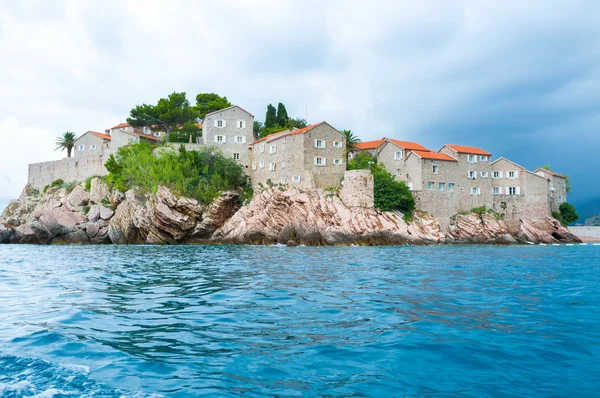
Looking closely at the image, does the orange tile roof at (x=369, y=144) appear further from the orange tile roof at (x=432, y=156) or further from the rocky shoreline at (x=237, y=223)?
the rocky shoreline at (x=237, y=223)

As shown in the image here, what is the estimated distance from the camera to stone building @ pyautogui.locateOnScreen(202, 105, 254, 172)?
57.4 m

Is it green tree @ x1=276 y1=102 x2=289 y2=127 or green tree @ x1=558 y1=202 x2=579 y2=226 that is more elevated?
green tree @ x1=276 y1=102 x2=289 y2=127

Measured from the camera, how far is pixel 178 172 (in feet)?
168

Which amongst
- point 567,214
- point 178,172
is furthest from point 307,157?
point 567,214

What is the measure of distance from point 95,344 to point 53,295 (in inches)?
250

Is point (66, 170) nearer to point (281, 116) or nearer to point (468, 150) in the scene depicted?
point (281, 116)

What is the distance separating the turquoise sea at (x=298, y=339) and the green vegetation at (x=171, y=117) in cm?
5100

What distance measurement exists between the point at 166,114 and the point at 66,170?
16673 mm

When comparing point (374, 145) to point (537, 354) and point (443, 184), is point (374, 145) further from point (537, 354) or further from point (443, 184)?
point (537, 354)


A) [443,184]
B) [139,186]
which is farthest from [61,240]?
[443,184]

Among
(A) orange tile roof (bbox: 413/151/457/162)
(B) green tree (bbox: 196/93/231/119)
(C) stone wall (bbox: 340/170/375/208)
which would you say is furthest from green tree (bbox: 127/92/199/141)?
(A) orange tile roof (bbox: 413/151/457/162)

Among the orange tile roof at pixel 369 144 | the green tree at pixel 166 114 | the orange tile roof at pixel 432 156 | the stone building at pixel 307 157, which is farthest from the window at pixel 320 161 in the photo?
the green tree at pixel 166 114

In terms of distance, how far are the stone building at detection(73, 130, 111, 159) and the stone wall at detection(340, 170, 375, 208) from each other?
3428 cm

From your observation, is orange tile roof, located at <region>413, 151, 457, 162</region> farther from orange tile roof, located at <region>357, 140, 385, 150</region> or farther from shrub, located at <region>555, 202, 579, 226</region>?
shrub, located at <region>555, 202, 579, 226</region>
